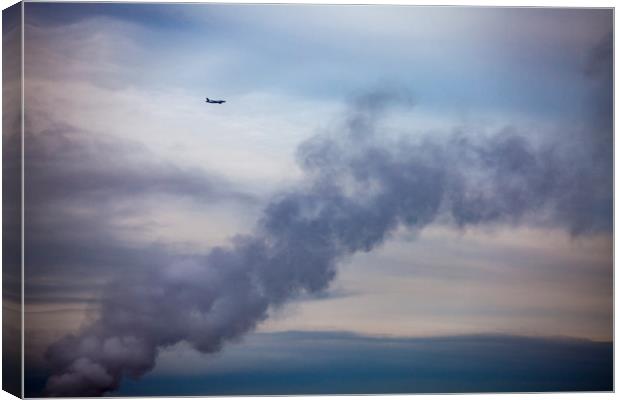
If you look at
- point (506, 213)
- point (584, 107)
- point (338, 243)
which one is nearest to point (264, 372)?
point (338, 243)

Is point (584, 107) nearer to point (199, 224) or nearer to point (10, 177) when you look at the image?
point (199, 224)

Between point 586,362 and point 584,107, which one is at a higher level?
point 584,107

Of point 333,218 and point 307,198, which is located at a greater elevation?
point 307,198
